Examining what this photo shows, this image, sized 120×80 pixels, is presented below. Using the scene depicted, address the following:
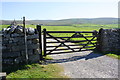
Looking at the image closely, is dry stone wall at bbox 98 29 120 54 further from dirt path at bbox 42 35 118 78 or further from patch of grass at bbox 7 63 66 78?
patch of grass at bbox 7 63 66 78

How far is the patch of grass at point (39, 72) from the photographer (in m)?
6.84

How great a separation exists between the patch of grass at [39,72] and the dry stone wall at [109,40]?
211 inches

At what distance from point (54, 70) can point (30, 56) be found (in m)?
1.81

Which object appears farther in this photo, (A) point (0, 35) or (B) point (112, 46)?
(B) point (112, 46)

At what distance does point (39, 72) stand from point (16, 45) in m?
2.11

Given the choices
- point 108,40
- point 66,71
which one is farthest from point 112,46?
point 66,71

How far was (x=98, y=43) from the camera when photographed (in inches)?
490

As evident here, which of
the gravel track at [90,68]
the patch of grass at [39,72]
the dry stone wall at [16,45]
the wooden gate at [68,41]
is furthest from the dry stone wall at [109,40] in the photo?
the dry stone wall at [16,45]

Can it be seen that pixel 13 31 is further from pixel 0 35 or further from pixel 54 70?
pixel 54 70

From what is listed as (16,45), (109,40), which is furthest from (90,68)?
(109,40)

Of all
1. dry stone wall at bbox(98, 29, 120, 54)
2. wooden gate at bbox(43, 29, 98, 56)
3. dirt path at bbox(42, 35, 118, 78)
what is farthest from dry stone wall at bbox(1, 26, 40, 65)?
dry stone wall at bbox(98, 29, 120, 54)

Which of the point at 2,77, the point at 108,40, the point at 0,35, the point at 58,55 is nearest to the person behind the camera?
the point at 2,77

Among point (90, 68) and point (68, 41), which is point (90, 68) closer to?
point (90, 68)

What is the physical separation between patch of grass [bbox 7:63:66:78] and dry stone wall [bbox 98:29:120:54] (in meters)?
5.37
